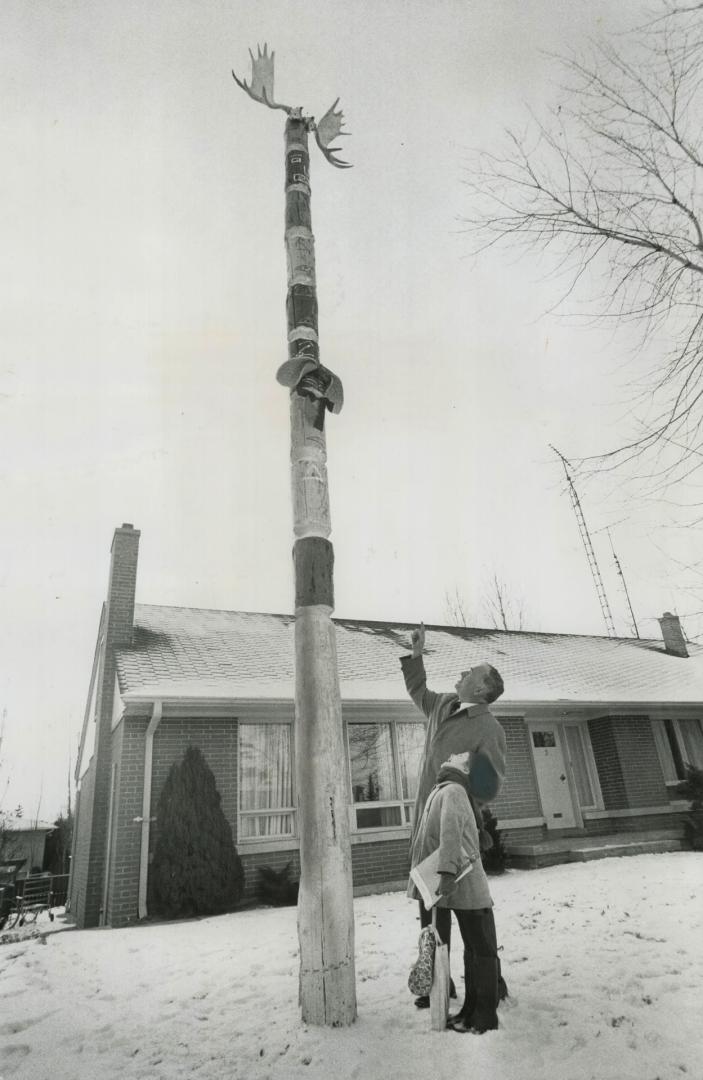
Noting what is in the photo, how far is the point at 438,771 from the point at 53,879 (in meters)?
19.6

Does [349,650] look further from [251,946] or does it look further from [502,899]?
[251,946]

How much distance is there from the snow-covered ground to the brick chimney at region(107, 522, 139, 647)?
18.6 ft

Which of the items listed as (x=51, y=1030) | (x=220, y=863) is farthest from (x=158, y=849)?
(x=51, y=1030)

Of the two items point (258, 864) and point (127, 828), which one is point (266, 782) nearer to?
point (258, 864)

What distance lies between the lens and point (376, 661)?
1353cm

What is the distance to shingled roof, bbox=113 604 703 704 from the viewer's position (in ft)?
36.0

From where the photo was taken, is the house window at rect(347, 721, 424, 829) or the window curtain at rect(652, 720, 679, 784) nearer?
the house window at rect(347, 721, 424, 829)

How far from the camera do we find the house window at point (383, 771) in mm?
11672

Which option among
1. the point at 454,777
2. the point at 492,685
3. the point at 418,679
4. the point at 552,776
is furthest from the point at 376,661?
the point at 454,777

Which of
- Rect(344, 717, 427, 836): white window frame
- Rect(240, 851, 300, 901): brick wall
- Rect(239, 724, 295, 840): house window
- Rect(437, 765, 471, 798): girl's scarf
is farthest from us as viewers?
Rect(344, 717, 427, 836): white window frame

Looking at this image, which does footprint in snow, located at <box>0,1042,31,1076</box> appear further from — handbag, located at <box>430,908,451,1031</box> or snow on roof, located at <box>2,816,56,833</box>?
snow on roof, located at <box>2,816,56,833</box>

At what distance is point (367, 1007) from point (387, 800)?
8230 mm

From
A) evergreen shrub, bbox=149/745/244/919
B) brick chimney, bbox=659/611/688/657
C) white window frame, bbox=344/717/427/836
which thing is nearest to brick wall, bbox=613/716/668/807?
white window frame, bbox=344/717/427/836

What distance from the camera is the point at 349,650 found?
1405 centimetres
